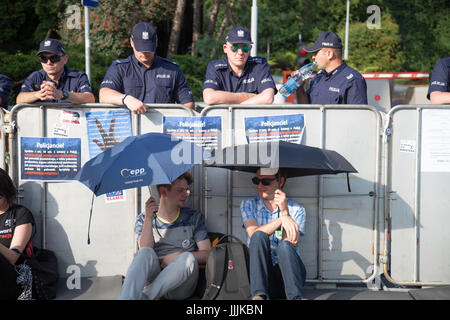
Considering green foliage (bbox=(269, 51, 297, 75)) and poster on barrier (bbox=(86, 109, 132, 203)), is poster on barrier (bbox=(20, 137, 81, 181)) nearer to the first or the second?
poster on barrier (bbox=(86, 109, 132, 203))

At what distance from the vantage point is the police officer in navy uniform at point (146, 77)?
588cm

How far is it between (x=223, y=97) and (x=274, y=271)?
6.20ft

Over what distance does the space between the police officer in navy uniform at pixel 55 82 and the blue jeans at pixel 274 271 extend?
7.71ft

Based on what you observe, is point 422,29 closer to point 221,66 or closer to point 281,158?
point 221,66

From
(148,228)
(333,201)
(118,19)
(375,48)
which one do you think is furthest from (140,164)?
(375,48)

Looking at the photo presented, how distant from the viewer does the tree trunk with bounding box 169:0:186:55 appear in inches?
777

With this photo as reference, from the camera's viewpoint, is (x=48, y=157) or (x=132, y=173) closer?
(x=132, y=173)

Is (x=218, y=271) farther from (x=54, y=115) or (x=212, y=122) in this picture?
(x=54, y=115)

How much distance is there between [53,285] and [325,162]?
2884 millimetres

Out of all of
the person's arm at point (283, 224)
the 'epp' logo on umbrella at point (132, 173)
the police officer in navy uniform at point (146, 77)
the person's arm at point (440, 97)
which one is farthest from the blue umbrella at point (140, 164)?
the person's arm at point (440, 97)

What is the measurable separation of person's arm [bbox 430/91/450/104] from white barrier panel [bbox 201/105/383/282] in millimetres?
846

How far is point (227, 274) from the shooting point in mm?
4840

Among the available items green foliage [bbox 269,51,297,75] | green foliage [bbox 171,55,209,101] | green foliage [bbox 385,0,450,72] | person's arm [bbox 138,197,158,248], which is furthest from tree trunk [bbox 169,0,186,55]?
green foliage [bbox 385,0,450,72]

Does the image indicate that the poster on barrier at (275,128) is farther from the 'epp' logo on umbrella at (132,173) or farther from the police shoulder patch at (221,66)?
the 'epp' logo on umbrella at (132,173)
